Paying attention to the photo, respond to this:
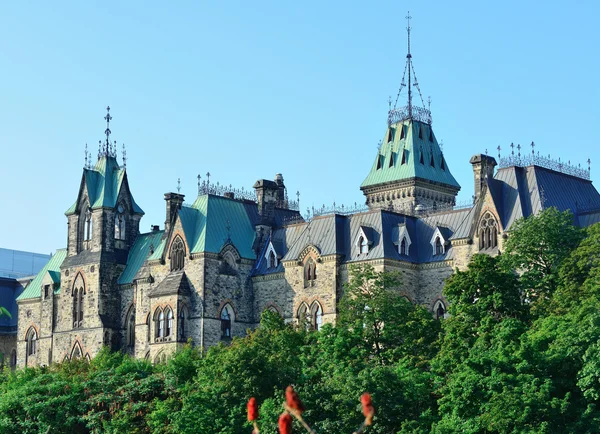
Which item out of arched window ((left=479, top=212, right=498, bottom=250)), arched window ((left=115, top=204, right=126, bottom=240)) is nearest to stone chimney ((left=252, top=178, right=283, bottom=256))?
arched window ((left=115, top=204, right=126, bottom=240))

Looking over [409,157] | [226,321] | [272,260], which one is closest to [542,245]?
[272,260]

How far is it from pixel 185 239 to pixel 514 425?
41630 mm

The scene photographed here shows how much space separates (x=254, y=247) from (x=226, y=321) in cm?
653

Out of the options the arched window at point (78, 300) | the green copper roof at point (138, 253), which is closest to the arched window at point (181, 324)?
the green copper roof at point (138, 253)

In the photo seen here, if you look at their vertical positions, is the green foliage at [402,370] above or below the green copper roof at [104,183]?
below

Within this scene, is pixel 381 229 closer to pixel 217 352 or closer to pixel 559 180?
pixel 559 180

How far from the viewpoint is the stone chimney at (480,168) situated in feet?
291

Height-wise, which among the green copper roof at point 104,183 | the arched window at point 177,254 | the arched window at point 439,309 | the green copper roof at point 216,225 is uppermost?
the green copper roof at point 104,183

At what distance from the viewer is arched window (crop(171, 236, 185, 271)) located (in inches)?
3760

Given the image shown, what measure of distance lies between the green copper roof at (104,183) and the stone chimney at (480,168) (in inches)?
1173

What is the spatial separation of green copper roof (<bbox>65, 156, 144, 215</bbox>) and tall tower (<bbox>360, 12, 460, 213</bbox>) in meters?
20.2

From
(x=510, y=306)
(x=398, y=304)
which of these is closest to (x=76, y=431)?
(x=398, y=304)

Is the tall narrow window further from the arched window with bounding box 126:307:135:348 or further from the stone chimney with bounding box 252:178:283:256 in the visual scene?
the arched window with bounding box 126:307:135:348

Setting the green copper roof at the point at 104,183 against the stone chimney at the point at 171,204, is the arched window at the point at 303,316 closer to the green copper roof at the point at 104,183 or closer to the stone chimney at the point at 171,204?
the stone chimney at the point at 171,204
